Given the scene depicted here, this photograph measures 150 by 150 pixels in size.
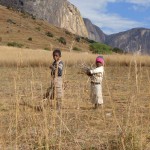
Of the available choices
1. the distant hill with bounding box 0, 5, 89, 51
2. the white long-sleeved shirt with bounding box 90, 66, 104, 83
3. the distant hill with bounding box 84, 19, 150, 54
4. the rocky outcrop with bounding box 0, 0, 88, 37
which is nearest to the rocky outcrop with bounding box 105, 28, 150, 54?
the distant hill with bounding box 84, 19, 150, 54

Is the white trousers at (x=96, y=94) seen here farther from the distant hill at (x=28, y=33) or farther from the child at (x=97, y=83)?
the distant hill at (x=28, y=33)

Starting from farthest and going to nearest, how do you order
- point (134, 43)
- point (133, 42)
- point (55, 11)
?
point (55, 11) < point (133, 42) < point (134, 43)

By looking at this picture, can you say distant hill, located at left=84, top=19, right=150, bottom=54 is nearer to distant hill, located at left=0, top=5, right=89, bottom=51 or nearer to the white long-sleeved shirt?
the white long-sleeved shirt

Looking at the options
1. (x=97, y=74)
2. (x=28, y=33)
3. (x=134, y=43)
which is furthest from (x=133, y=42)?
(x=28, y=33)

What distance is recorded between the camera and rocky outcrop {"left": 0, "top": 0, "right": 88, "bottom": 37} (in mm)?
115188

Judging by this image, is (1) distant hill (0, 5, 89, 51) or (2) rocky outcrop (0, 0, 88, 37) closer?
(1) distant hill (0, 5, 89, 51)

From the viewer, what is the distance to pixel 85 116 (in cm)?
722

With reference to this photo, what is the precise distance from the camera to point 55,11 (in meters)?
123

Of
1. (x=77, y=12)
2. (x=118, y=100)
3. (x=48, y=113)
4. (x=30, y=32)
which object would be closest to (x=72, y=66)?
(x=118, y=100)

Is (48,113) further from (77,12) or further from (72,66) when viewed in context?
(77,12)

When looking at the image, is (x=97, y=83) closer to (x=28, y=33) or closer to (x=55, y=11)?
(x=28, y=33)

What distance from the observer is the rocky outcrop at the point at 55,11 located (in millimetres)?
115188

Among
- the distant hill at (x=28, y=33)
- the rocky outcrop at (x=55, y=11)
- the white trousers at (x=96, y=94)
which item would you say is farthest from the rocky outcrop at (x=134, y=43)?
the rocky outcrop at (x=55, y=11)

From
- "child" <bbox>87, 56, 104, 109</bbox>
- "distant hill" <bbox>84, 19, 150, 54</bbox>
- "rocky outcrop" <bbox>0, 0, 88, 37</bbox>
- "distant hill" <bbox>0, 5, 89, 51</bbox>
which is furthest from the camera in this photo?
"rocky outcrop" <bbox>0, 0, 88, 37</bbox>
